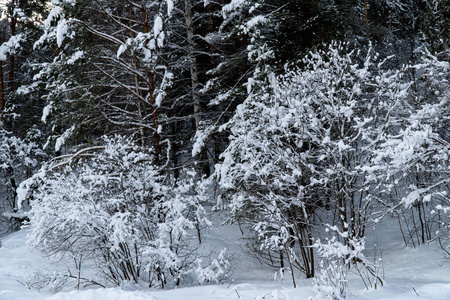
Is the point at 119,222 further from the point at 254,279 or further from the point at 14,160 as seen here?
the point at 14,160

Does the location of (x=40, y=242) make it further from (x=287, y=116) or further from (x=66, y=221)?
(x=287, y=116)

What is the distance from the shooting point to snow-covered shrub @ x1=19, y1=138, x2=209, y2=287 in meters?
7.74

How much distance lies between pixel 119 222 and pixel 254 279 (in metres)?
4.06

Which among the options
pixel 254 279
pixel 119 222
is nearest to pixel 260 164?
pixel 254 279

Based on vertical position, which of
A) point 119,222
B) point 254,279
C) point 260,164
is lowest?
point 254,279

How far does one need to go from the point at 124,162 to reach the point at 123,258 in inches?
89.8

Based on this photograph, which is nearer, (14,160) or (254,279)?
(254,279)

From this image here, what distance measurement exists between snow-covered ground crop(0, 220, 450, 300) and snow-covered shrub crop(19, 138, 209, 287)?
2.51 feet

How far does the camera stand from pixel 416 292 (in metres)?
5.18

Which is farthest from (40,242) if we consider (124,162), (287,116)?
(287,116)

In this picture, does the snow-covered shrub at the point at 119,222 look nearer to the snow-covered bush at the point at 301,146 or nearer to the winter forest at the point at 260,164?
the winter forest at the point at 260,164

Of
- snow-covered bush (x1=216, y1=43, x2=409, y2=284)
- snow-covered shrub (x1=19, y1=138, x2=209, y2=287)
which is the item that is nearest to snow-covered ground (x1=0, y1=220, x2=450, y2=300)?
snow-covered shrub (x1=19, y1=138, x2=209, y2=287)

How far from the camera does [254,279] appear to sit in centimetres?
934

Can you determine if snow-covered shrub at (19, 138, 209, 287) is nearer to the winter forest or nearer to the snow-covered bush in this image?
the winter forest
